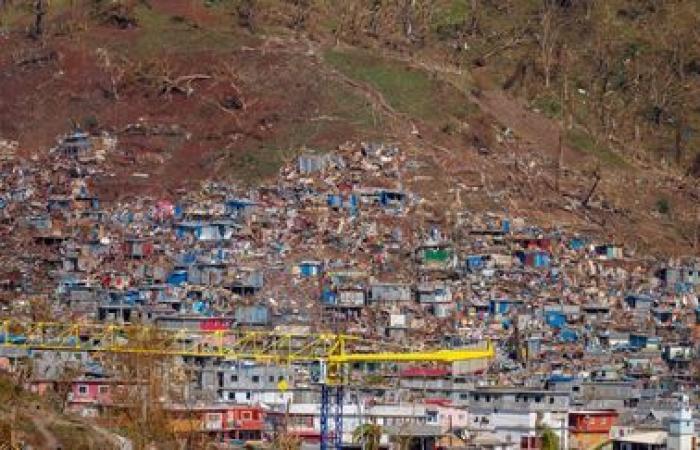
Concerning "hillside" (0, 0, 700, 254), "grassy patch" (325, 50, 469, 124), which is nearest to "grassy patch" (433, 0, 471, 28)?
"hillside" (0, 0, 700, 254)

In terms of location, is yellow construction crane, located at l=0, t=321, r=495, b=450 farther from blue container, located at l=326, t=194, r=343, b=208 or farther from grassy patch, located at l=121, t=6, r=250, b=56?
grassy patch, located at l=121, t=6, r=250, b=56

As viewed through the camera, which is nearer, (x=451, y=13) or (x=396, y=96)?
(x=396, y=96)

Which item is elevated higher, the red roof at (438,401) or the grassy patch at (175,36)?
the grassy patch at (175,36)

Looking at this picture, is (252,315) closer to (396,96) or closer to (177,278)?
(177,278)

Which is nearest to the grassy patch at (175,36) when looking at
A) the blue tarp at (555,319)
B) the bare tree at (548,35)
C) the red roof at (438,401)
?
the bare tree at (548,35)

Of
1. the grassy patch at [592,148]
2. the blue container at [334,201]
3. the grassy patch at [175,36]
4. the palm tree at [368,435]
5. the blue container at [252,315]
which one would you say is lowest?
the palm tree at [368,435]

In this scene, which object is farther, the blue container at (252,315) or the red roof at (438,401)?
the blue container at (252,315)

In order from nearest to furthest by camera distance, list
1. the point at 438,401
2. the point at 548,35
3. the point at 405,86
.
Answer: the point at 438,401
the point at 405,86
the point at 548,35

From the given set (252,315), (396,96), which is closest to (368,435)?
(252,315)

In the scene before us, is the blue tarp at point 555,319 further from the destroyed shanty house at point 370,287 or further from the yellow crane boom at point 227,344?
the yellow crane boom at point 227,344
